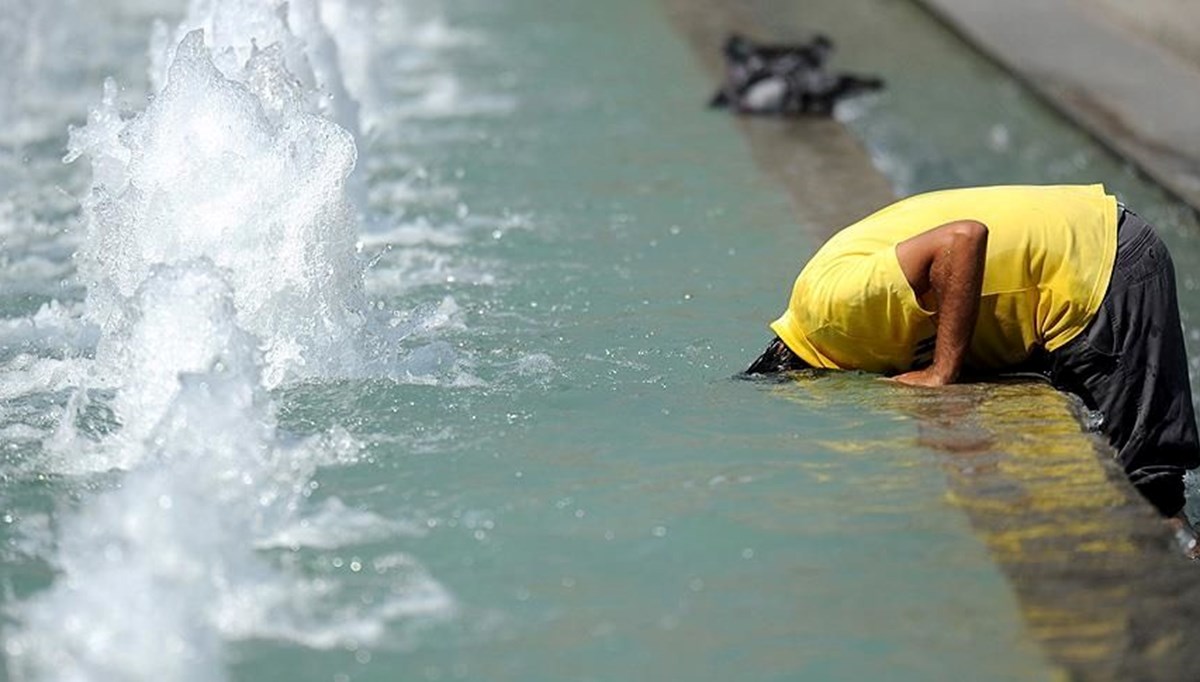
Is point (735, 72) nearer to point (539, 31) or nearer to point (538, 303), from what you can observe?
point (539, 31)

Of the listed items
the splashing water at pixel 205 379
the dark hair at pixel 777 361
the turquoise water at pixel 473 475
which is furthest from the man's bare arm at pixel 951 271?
the splashing water at pixel 205 379

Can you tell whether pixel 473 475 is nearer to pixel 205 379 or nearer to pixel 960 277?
pixel 205 379

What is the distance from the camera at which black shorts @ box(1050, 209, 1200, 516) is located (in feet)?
17.3

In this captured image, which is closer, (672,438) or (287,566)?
(287,566)

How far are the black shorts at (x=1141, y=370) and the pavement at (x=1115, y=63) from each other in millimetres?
4027

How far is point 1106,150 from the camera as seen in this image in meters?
10.7

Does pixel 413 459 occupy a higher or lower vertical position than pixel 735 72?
lower

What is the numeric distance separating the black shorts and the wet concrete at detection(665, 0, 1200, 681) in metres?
0.11

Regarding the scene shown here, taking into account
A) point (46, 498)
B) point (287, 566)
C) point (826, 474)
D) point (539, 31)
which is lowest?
point (826, 474)

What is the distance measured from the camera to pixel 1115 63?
42.6 ft

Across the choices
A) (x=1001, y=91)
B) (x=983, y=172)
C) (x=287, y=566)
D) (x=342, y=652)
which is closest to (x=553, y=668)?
(x=342, y=652)

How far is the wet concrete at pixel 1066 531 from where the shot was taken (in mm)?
4023

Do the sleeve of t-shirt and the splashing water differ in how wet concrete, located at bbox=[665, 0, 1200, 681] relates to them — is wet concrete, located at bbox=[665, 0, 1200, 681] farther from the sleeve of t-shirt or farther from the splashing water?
the splashing water

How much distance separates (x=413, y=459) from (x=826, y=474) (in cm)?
100
